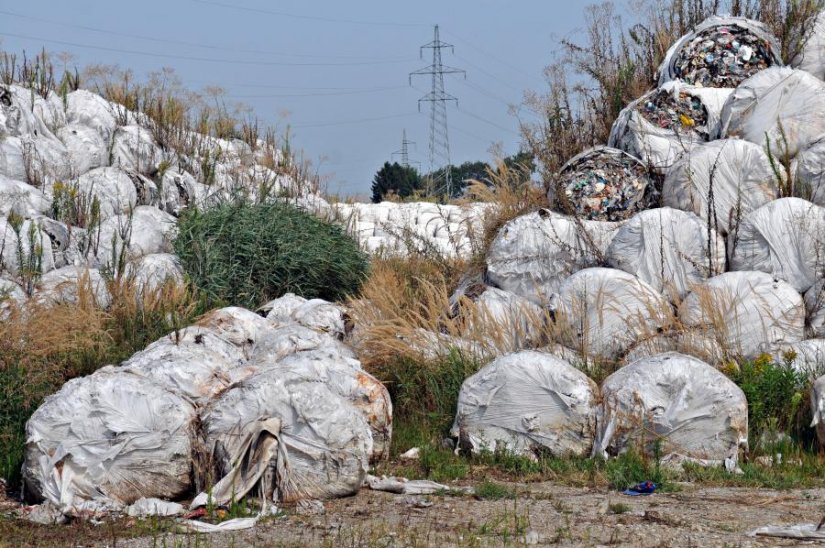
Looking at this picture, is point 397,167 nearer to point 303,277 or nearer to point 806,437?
point 303,277

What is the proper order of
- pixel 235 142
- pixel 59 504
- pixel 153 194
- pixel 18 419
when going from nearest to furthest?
pixel 59 504 → pixel 18 419 → pixel 153 194 → pixel 235 142

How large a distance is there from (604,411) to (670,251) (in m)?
2.15

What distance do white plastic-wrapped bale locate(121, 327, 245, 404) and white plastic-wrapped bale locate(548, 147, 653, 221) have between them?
12.1ft

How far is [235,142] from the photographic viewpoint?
18.3m

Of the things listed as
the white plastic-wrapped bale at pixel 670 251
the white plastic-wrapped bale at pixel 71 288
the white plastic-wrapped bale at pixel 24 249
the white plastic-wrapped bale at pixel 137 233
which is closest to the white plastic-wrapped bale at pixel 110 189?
the white plastic-wrapped bale at pixel 137 233

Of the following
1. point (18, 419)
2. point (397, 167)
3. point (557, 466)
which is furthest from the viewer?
point (397, 167)

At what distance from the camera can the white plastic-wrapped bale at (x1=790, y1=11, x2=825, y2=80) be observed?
10.9 metres

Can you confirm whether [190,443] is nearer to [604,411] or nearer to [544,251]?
[604,411]

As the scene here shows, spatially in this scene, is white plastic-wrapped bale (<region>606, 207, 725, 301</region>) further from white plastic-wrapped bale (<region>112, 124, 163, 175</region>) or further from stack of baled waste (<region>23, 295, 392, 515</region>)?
white plastic-wrapped bale (<region>112, 124, 163, 175</region>)

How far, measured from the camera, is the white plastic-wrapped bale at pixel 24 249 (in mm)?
11016

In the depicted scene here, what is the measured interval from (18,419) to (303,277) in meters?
4.68

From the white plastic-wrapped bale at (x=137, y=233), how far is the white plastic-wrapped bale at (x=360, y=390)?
16.4 feet

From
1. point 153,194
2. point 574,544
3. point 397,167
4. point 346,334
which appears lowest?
point 574,544

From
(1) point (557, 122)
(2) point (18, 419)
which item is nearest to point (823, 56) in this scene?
(1) point (557, 122)
